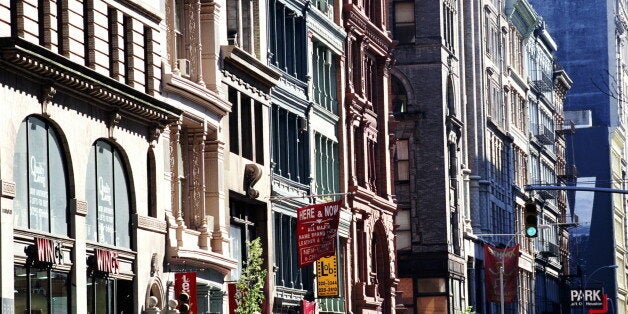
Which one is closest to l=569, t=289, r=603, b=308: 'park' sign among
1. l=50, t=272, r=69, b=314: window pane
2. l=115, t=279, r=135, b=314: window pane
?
l=115, t=279, r=135, b=314: window pane

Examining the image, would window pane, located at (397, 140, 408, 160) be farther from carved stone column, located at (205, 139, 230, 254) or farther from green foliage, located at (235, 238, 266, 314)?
carved stone column, located at (205, 139, 230, 254)

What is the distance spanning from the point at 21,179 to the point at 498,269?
68.3 metres

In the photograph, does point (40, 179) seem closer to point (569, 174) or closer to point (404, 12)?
point (404, 12)

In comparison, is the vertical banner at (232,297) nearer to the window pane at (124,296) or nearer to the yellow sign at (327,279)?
the window pane at (124,296)

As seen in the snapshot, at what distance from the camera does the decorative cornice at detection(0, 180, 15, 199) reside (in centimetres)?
3538

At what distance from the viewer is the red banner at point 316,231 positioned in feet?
185

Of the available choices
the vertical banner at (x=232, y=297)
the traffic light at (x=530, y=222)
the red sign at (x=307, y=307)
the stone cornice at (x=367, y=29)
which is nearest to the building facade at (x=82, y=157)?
the vertical banner at (x=232, y=297)

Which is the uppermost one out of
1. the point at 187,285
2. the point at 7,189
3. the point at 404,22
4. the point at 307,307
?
the point at 404,22

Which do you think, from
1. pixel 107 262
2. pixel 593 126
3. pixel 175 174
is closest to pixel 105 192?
pixel 107 262

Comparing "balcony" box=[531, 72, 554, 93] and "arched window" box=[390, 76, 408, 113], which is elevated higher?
"balcony" box=[531, 72, 554, 93]

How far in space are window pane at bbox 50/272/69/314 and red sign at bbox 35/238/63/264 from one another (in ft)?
1.48

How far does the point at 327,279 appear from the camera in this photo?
65.6 m

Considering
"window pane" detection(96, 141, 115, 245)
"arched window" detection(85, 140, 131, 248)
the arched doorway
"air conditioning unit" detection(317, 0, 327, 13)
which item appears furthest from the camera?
the arched doorway

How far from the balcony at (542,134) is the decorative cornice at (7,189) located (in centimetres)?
10248
